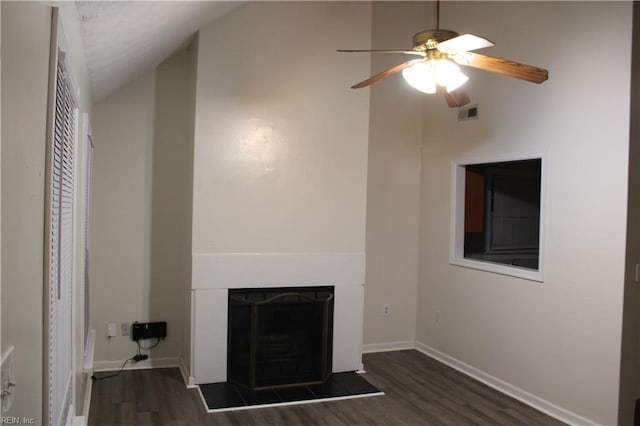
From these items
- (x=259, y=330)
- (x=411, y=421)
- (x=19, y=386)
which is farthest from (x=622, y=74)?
(x=19, y=386)

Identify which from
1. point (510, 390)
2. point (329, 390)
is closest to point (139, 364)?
point (329, 390)

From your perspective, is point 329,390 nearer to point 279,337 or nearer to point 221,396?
point 279,337

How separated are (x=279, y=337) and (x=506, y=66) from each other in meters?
2.77

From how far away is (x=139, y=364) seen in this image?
184 inches

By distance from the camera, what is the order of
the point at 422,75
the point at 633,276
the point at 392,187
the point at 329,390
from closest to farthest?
the point at 422,75 < the point at 633,276 < the point at 329,390 < the point at 392,187

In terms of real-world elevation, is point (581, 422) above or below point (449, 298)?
below

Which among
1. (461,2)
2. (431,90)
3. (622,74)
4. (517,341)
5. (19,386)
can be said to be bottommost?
(517,341)

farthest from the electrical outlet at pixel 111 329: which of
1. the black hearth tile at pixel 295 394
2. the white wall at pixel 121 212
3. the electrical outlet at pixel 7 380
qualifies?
the electrical outlet at pixel 7 380

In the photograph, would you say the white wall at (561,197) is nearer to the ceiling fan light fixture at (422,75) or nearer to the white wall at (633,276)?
the white wall at (633,276)

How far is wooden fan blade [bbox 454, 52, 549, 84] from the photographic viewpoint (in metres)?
2.63

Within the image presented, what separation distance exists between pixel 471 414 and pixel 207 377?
208 cm

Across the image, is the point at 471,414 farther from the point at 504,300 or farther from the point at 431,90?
the point at 431,90

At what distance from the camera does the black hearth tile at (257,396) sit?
3977mm

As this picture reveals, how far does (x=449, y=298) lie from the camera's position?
510 centimetres
